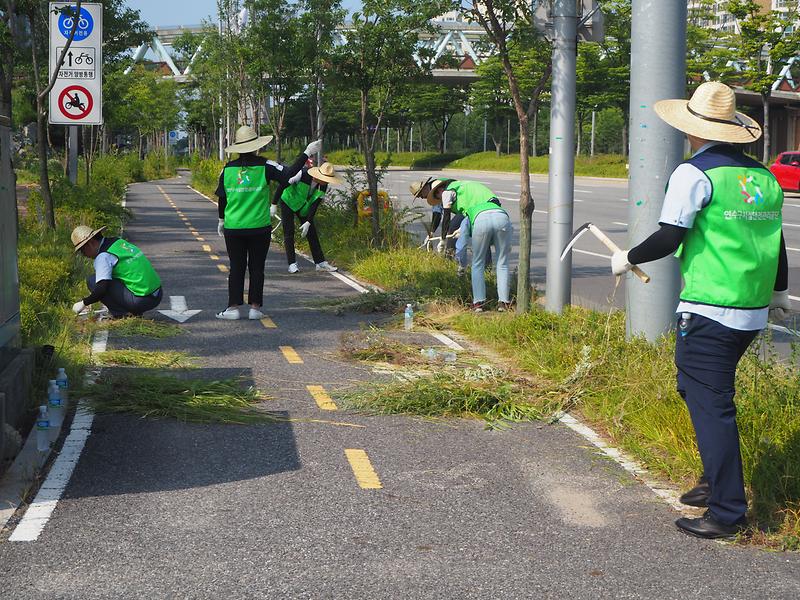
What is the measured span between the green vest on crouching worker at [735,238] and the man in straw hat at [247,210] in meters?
6.89

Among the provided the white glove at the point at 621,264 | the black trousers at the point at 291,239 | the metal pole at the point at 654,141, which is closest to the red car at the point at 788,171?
the black trousers at the point at 291,239

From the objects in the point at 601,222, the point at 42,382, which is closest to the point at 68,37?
the point at 42,382

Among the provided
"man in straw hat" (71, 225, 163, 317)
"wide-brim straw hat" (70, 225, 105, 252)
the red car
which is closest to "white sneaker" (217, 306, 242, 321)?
"man in straw hat" (71, 225, 163, 317)

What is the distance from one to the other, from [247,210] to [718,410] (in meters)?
7.27

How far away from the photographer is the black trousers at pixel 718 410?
17.0ft

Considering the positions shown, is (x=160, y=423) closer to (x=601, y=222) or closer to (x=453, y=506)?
(x=453, y=506)

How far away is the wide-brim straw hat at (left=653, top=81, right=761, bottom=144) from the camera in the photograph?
17.6ft

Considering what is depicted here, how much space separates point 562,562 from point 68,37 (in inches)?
508

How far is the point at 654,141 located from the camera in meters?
8.68

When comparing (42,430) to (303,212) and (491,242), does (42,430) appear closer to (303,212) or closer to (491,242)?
(491,242)

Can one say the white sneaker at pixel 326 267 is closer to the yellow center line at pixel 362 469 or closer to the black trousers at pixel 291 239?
the black trousers at pixel 291 239

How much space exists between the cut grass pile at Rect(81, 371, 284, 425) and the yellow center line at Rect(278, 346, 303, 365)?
3.89 ft

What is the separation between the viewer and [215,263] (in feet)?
58.6

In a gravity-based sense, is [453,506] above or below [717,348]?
below
